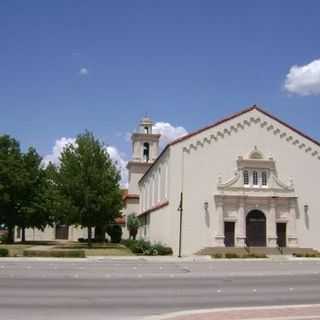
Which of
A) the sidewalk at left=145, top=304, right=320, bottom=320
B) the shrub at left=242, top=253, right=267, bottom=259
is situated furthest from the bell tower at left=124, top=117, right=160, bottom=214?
the sidewalk at left=145, top=304, right=320, bottom=320

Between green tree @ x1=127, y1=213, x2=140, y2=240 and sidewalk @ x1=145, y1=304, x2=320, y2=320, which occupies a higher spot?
green tree @ x1=127, y1=213, x2=140, y2=240

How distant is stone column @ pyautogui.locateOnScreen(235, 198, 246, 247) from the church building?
83 mm

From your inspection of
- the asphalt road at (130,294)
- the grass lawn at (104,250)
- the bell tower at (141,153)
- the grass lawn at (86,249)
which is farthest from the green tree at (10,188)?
the asphalt road at (130,294)

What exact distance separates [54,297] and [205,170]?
104 feet

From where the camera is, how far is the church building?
44281mm

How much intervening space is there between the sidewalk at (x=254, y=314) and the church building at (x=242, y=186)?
31668 mm

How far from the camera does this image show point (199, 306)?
520 inches

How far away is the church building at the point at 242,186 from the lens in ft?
145

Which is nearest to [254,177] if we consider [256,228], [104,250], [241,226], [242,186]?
[242,186]

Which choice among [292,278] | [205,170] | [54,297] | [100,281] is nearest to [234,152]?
[205,170]

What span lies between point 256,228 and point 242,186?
12.4 feet

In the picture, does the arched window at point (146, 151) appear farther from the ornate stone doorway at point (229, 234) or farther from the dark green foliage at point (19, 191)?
the ornate stone doorway at point (229, 234)

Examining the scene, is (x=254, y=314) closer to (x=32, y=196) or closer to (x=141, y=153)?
(x=32, y=196)

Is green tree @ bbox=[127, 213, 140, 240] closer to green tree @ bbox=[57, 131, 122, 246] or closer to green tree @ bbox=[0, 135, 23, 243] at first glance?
green tree @ bbox=[0, 135, 23, 243]
